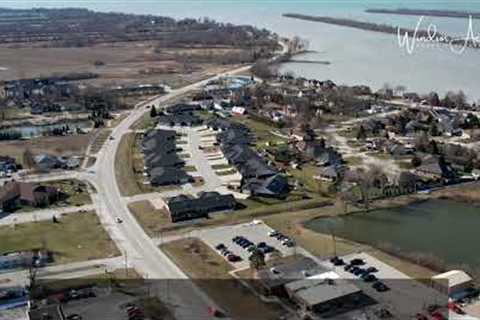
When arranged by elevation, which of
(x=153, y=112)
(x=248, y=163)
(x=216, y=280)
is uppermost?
(x=153, y=112)

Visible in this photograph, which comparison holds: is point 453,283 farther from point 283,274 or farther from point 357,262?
point 283,274

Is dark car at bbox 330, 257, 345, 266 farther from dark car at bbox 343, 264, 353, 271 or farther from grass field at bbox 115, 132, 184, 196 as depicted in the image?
grass field at bbox 115, 132, 184, 196

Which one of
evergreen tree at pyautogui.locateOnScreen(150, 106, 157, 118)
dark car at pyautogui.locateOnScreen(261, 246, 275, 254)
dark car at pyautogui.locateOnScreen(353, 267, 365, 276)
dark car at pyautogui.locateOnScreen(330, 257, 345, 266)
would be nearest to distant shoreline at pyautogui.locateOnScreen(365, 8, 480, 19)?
evergreen tree at pyautogui.locateOnScreen(150, 106, 157, 118)

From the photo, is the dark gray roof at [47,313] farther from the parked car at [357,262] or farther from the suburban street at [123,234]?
the parked car at [357,262]

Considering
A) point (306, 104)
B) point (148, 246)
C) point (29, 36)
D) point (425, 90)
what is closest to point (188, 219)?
point (148, 246)

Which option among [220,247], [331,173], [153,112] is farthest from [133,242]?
[153,112]

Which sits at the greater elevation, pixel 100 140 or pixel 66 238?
pixel 100 140

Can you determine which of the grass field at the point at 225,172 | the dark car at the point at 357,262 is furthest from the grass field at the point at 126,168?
the dark car at the point at 357,262
